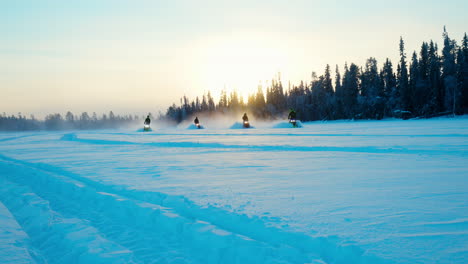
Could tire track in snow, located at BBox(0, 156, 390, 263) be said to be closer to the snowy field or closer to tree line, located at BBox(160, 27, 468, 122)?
the snowy field

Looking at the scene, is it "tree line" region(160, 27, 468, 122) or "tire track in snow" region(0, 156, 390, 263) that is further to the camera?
"tree line" region(160, 27, 468, 122)

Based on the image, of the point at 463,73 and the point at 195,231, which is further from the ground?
the point at 463,73

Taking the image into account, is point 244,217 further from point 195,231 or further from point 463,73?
point 463,73

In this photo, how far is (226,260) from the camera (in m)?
3.32

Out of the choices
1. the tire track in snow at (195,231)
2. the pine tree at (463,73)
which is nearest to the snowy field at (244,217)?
the tire track in snow at (195,231)

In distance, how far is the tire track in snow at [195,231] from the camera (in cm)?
325

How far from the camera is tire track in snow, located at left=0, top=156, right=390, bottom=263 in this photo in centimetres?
325

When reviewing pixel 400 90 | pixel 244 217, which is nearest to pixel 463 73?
pixel 400 90

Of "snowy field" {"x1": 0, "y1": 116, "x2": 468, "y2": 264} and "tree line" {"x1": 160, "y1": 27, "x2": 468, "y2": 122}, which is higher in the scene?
"tree line" {"x1": 160, "y1": 27, "x2": 468, "y2": 122}

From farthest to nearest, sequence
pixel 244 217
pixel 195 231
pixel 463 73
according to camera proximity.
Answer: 1. pixel 463 73
2. pixel 244 217
3. pixel 195 231

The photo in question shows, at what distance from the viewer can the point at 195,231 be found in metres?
3.99

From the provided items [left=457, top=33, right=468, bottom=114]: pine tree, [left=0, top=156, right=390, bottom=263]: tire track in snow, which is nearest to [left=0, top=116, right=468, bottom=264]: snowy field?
[left=0, top=156, right=390, bottom=263]: tire track in snow

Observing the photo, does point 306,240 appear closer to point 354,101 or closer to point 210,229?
point 210,229

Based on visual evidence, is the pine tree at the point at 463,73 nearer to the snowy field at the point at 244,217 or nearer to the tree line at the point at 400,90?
Answer: the tree line at the point at 400,90
